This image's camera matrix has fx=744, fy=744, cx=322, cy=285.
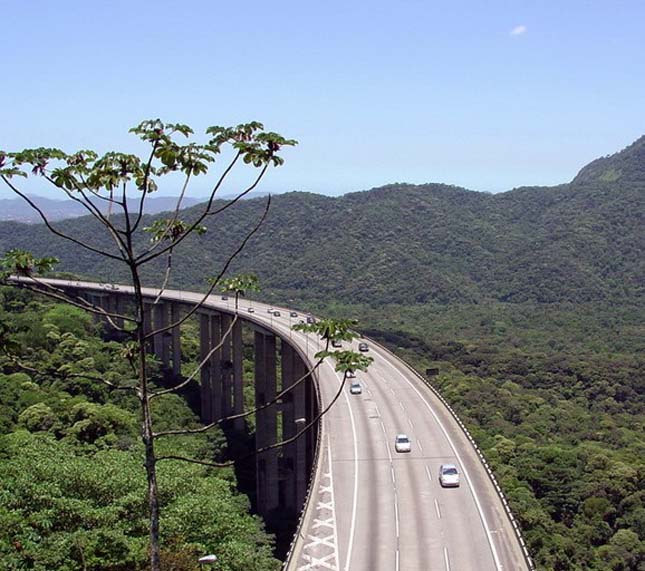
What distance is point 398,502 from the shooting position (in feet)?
112

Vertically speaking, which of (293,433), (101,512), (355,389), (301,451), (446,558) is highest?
(355,389)

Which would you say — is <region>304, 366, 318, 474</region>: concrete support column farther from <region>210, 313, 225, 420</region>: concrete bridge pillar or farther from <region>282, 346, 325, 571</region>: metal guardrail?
<region>210, 313, 225, 420</region>: concrete bridge pillar

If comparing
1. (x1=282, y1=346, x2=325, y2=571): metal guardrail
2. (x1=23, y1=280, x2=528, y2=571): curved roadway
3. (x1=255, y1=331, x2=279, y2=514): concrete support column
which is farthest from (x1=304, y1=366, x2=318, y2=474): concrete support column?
(x1=282, y1=346, x2=325, y2=571): metal guardrail

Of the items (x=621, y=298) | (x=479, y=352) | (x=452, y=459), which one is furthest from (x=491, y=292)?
(x=452, y=459)

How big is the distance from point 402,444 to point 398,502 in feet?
26.8

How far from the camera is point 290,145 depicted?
36.7 feet

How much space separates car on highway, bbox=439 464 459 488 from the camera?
35.8m

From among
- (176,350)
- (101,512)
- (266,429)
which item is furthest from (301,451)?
(101,512)

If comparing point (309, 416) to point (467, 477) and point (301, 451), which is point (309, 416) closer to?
point (301, 451)

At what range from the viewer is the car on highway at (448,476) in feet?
118

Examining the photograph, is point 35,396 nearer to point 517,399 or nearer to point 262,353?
point 262,353

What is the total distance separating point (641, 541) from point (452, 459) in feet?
66.0

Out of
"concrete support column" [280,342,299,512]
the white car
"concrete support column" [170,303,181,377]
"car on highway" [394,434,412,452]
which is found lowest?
"concrete support column" [280,342,299,512]

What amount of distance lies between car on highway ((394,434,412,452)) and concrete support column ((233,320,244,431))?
38320 mm
